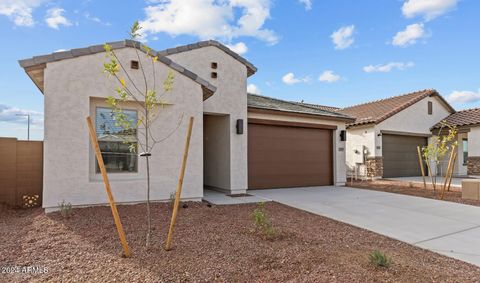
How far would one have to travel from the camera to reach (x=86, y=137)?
652 cm

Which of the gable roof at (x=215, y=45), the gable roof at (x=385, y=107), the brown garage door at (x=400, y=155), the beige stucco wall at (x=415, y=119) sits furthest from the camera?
the brown garage door at (x=400, y=155)

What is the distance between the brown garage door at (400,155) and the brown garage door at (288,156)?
6120mm

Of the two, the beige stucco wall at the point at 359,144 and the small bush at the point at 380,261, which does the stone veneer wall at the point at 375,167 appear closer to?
the beige stucco wall at the point at 359,144

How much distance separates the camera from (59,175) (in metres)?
6.25

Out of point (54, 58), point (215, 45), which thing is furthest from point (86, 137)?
point (215, 45)

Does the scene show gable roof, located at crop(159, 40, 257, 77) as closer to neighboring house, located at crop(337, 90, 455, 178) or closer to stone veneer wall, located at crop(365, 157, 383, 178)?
neighboring house, located at crop(337, 90, 455, 178)

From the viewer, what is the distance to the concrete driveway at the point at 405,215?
493 cm

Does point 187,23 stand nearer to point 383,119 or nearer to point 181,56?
point 181,56

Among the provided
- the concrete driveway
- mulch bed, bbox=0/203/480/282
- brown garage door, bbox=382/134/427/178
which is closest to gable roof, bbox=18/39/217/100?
mulch bed, bbox=0/203/480/282

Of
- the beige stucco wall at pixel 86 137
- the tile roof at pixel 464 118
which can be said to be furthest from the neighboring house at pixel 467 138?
the beige stucco wall at pixel 86 137

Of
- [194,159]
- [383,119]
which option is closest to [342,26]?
[383,119]

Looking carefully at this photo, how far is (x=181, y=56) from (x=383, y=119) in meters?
12.4

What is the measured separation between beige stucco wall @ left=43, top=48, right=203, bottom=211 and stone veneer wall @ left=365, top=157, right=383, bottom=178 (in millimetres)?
12224

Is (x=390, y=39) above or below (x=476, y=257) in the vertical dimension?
above
